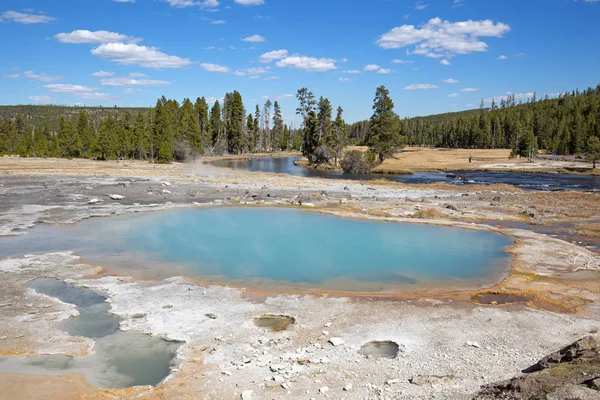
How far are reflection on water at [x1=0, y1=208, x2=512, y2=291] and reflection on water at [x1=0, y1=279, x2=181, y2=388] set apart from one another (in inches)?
206

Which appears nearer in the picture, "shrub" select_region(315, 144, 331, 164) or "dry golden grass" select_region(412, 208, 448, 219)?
"dry golden grass" select_region(412, 208, 448, 219)

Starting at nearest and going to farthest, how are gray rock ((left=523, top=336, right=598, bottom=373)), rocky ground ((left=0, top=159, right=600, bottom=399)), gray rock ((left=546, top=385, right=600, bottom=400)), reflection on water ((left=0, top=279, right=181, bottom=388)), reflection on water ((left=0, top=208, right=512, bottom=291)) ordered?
gray rock ((left=546, top=385, right=600, bottom=400))
gray rock ((left=523, top=336, right=598, bottom=373))
rocky ground ((left=0, top=159, right=600, bottom=399))
reflection on water ((left=0, top=279, right=181, bottom=388))
reflection on water ((left=0, top=208, right=512, bottom=291))

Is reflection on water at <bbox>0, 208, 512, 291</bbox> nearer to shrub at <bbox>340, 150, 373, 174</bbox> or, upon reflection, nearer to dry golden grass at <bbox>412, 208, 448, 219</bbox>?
dry golden grass at <bbox>412, 208, 448, 219</bbox>

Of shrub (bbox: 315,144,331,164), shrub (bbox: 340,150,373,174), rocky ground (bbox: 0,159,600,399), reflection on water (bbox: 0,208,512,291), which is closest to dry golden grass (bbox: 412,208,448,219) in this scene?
reflection on water (bbox: 0,208,512,291)

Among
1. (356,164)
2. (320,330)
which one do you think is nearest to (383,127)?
(356,164)

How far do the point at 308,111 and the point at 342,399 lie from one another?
82.5 m

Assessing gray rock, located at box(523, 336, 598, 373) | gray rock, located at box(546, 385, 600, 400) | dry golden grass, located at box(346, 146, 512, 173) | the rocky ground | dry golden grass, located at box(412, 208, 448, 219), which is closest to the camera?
gray rock, located at box(546, 385, 600, 400)

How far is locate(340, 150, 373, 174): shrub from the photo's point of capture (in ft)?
235

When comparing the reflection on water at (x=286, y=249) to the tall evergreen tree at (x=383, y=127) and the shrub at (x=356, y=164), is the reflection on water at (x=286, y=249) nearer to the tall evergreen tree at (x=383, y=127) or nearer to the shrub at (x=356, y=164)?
the shrub at (x=356, y=164)

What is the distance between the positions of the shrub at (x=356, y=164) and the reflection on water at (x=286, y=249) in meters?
42.5

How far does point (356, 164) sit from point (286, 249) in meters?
51.4

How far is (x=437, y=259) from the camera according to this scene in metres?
20.4

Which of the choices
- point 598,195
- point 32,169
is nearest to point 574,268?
point 598,195

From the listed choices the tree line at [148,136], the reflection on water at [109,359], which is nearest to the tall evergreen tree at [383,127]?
the tree line at [148,136]
